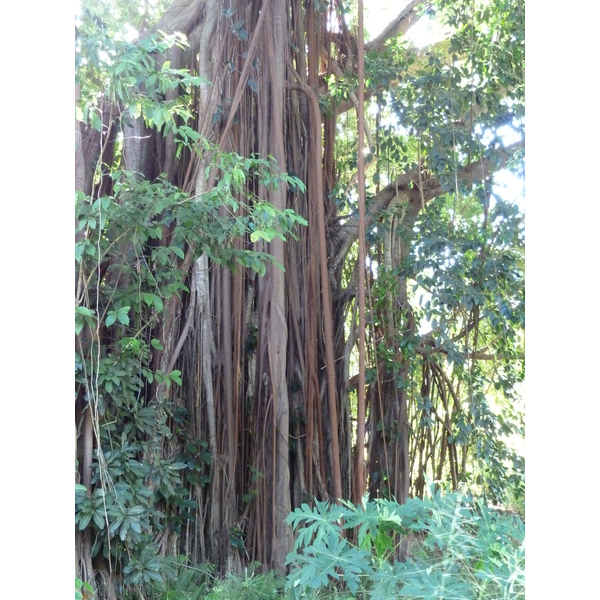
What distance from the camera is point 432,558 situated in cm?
164

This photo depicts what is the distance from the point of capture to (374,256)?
3.85m

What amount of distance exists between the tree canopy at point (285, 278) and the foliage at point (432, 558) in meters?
0.73

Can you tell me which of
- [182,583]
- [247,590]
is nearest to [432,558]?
[247,590]

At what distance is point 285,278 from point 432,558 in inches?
77.9

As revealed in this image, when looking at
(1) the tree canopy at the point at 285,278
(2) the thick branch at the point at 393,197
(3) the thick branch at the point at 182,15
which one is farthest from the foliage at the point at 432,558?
(2) the thick branch at the point at 393,197

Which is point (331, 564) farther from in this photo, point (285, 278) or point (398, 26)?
point (398, 26)

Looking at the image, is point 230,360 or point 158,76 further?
point 230,360

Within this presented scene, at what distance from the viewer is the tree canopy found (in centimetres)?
231

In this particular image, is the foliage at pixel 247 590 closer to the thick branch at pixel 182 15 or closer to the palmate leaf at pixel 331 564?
the palmate leaf at pixel 331 564

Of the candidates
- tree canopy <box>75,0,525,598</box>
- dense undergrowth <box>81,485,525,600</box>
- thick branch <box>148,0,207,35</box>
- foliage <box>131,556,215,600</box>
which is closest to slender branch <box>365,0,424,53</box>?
tree canopy <box>75,0,525,598</box>
